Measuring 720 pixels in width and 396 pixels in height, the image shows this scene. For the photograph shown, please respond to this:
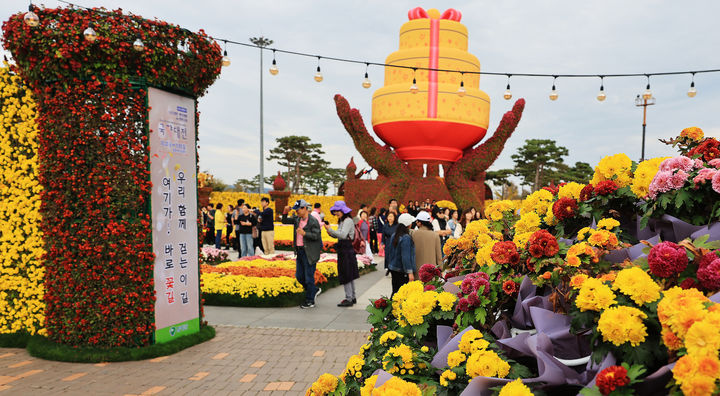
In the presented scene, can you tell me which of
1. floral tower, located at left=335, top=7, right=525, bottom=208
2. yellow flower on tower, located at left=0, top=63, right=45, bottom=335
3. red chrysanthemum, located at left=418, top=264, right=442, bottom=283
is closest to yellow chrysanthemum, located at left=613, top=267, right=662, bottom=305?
red chrysanthemum, located at left=418, top=264, right=442, bottom=283

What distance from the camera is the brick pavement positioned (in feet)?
13.8

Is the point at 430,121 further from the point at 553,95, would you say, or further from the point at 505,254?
the point at 505,254

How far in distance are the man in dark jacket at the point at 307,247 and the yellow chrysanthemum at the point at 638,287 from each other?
6.24 m

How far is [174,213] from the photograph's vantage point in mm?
5492

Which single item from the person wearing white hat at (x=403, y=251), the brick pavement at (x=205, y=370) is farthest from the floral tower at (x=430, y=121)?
the brick pavement at (x=205, y=370)

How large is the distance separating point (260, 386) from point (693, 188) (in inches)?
156

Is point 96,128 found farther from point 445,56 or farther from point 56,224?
point 445,56

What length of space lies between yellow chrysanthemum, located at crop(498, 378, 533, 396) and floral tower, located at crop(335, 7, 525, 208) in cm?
2017

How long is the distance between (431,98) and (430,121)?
1186mm

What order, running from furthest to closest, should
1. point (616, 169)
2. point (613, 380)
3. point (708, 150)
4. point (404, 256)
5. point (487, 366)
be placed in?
1. point (404, 256)
2. point (616, 169)
3. point (708, 150)
4. point (487, 366)
5. point (613, 380)

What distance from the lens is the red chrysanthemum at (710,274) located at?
1.44m

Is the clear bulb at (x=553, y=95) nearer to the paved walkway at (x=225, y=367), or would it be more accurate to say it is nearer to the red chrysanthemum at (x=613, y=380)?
the paved walkway at (x=225, y=367)

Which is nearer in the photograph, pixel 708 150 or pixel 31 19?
pixel 708 150

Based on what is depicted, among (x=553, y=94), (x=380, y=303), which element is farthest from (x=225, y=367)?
(x=553, y=94)
